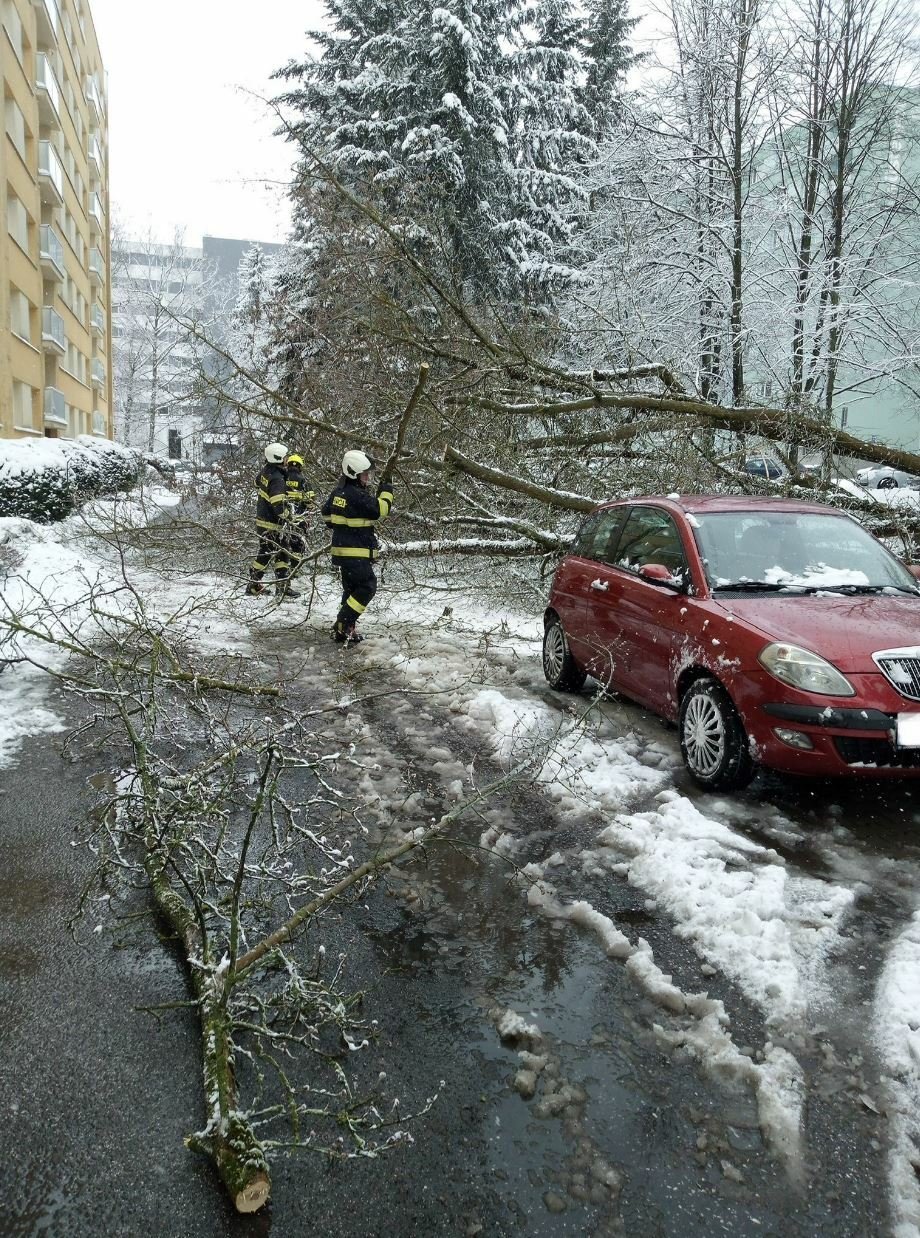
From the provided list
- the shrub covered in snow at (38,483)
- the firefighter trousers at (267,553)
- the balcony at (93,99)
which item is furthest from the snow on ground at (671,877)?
the balcony at (93,99)

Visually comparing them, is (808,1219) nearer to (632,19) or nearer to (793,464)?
(793,464)

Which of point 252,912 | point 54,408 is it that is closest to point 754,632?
point 252,912

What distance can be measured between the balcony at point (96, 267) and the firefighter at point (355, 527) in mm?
44470

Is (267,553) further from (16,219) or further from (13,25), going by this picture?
(13,25)

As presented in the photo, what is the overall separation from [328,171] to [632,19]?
23623 millimetres

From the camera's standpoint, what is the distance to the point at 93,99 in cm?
4566

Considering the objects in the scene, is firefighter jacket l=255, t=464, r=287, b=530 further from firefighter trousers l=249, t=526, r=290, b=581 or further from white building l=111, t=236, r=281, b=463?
white building l=111, t=236, r=281, b=463

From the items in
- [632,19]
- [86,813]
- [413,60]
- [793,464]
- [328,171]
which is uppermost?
[632,19]

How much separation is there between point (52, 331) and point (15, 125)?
20.8 ft

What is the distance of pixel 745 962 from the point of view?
127 inches

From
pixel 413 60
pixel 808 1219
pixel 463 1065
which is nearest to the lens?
pixel 808 1219

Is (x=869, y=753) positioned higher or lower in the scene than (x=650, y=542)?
lower

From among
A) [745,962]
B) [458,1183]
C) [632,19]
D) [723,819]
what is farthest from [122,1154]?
[632,19]

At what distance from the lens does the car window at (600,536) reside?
6.85 meters
